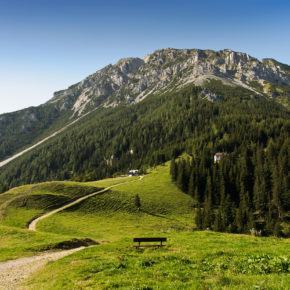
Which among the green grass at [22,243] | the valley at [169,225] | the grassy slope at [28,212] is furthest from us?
the grassy slope at [28,212]

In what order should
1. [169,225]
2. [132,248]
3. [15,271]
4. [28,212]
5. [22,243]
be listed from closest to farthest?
[15,271]
[132,248]
[22,243]
[28,212]
[169,225]

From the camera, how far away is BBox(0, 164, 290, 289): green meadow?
10.5 m

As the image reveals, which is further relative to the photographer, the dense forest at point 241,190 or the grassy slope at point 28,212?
the dense forest at point 241,190

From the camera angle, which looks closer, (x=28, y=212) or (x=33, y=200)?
(x=28, y=212)

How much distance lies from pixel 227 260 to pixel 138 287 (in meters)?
7.22

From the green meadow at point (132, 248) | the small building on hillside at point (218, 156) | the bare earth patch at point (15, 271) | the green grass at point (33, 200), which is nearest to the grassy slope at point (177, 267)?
the green meadow at point (132, 248)

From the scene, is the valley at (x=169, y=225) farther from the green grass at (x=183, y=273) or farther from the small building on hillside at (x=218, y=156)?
the small building on hillside at (x=218, y=156)

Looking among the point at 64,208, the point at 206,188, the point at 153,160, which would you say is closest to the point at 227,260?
the point at 64,208

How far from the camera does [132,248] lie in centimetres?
2055

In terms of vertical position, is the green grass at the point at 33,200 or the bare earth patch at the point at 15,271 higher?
the bare earth patch at the point at 15,271

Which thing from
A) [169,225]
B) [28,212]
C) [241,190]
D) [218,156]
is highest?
[218,156]

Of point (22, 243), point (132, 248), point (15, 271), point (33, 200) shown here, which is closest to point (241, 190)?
point (33, 200)

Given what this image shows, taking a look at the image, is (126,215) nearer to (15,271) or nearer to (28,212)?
(28,212)

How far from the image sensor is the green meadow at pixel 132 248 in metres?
10.5
